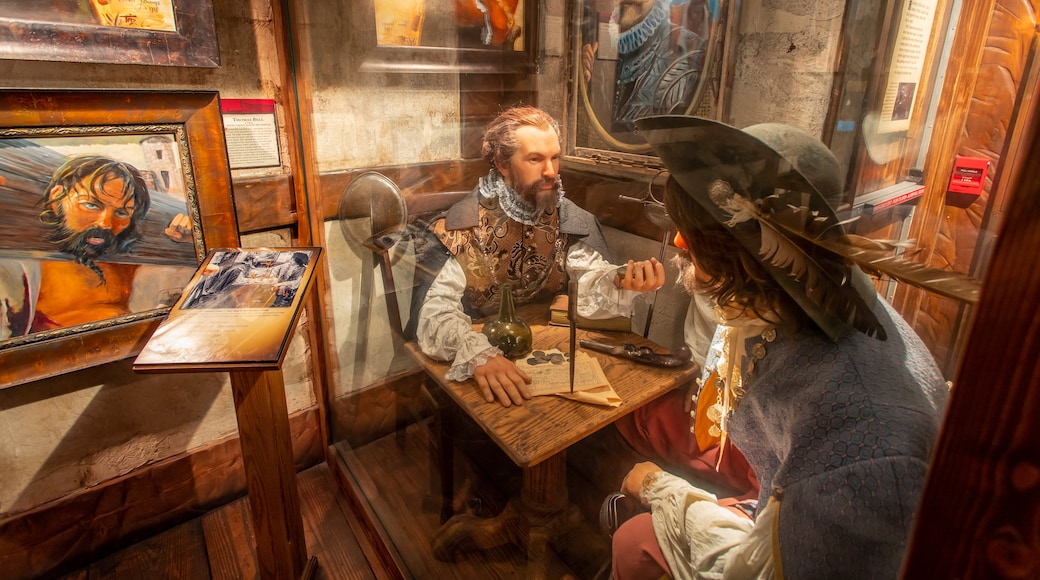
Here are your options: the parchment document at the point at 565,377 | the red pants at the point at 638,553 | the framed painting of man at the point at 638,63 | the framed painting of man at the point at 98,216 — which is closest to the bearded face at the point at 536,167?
the framed painting of man at the point at 638,63

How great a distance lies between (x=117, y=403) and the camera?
1860mm

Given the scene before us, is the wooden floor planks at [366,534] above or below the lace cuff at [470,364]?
below

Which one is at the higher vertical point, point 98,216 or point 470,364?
point 98,216

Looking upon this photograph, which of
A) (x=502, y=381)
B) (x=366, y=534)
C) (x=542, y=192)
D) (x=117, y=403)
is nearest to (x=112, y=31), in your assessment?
(x=117, y=403)

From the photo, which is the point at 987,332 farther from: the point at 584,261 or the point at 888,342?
the point at 584,261

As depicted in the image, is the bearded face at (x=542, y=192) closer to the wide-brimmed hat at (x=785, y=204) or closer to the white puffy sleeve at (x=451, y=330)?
the white puffy sleeve at (x=451, y=330)

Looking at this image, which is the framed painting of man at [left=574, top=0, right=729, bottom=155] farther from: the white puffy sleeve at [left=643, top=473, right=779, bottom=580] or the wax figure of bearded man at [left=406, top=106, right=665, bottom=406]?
the white puffy sleeve at [left=643, top=473, right=779, bottom=580]

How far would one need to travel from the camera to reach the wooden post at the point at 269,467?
1376 millimetres

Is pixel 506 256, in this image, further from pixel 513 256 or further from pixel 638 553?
pixel 638 553

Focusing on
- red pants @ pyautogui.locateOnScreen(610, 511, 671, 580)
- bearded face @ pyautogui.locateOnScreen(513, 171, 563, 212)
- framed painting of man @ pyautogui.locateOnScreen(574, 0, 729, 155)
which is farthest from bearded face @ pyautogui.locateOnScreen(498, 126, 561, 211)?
red pants @ pyautogui.locateOnScreen(610, 511, 671, 580)

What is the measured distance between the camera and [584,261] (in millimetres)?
1324

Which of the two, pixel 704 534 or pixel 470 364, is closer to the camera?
pixel 704 534

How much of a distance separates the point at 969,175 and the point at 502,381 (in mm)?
1071

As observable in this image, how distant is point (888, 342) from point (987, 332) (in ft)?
0.96
